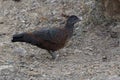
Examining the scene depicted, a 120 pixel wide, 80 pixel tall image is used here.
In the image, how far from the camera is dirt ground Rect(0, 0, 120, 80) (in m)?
6.42

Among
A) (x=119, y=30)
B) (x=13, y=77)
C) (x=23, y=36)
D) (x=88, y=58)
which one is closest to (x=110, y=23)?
(x=119, y=30)

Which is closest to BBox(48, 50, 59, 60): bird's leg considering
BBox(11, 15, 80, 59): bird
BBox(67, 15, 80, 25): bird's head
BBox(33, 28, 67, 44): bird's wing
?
BBox(11, 15, 80, 59): bird

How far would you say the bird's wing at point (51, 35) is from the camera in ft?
23.7

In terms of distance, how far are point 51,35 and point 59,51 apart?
541mm

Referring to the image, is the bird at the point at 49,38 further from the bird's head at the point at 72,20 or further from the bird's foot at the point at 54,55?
the bird's head at the point at 72,20

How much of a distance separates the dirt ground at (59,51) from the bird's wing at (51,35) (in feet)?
1.00

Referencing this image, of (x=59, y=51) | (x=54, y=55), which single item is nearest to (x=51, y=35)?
(x=54, y=55)

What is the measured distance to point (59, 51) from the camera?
7.71 metres

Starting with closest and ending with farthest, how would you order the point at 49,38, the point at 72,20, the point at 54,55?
1. the point at 49,38
2. the point at 54,55
3. the point at 72,20

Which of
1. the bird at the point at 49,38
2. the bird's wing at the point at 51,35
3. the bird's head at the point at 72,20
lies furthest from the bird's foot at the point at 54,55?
the bird's head at the point at 72,20

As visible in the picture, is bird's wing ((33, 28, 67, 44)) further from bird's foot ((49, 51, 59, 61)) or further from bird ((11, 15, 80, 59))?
bird's foot ((49, 51, 59, 61))

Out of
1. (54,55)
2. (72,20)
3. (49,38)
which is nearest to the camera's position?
(49,38)

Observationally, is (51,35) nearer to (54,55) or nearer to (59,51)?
(54,55)

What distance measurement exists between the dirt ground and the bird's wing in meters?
0.30
